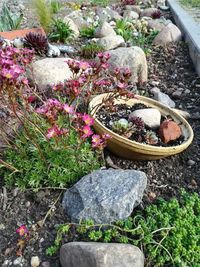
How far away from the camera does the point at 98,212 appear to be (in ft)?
8.24

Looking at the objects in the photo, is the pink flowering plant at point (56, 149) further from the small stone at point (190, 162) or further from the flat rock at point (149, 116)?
the small stone at point (190, 162)

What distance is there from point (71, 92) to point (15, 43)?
2946 millimetres

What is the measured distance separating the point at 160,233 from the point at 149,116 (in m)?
1.21

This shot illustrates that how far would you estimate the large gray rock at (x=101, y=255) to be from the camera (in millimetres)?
2191

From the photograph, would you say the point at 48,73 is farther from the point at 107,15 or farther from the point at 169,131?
the point at 107,15

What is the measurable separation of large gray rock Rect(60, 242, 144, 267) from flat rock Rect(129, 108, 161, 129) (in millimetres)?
1326

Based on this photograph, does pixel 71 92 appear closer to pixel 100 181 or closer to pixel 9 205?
pixel 100 181

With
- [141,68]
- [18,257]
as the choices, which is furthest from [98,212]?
[141,68]

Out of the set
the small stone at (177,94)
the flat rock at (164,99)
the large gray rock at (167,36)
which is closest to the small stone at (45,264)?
the flat rock at (164,99)

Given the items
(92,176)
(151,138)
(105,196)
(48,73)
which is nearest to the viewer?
(105,196)

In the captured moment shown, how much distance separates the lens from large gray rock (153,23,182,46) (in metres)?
5.88

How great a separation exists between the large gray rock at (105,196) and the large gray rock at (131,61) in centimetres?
196

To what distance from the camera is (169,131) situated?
3.23 metres

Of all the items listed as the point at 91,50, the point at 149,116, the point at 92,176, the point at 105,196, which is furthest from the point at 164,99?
the point at 105,196
